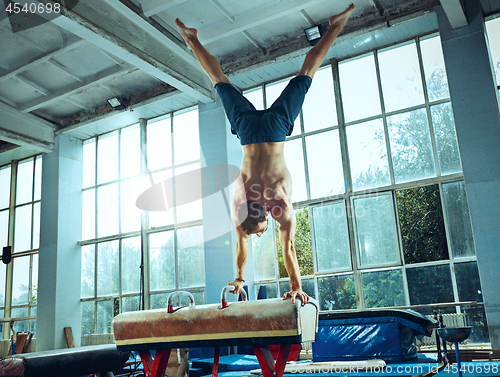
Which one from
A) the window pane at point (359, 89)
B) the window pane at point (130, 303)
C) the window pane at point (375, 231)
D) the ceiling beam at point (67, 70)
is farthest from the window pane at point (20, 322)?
the window pane at point (359, 89)

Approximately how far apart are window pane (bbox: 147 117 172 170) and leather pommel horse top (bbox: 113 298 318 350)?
7.12 meters

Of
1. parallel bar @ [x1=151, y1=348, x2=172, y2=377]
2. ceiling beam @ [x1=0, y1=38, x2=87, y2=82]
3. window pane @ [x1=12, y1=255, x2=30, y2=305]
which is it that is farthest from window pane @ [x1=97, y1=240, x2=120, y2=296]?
parallel bar @ [x1=151, y1=348, x2=172, y2=377]

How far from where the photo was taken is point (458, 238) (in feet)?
24.4

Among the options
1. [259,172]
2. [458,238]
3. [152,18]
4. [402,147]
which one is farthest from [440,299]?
[152,18]

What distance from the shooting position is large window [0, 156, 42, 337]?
12.2 m

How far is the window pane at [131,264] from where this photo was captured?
10.7 metres

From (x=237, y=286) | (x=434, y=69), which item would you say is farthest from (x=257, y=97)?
(x=237, y=286)

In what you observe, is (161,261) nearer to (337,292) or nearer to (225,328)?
(337,292)

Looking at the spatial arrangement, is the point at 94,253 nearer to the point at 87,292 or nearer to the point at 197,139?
the point at 87,292

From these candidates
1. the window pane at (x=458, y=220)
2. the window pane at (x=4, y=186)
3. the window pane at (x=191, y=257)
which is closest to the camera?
the window pane at (x=458, y=220)

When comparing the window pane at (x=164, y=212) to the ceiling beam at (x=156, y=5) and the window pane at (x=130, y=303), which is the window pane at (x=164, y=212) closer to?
the window pane at (x=130, y=303)

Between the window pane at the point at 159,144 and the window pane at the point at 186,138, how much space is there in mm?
239

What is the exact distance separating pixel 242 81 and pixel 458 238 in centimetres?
559

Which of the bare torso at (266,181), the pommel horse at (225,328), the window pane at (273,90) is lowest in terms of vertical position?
the pommel horse at (225,328)
